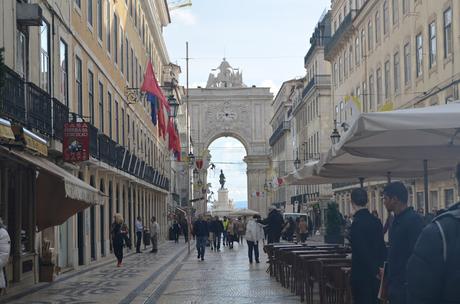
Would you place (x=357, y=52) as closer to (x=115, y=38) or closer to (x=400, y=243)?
(x=115, y=38)

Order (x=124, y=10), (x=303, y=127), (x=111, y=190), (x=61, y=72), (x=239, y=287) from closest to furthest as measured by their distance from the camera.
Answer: (x=239, y=287) < (x=61, y=72) < (x=111, y=190) < (x=124, y=10) < (x=303, y=127)

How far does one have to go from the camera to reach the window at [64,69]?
68.9 ft

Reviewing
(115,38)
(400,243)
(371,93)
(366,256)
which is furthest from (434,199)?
(400,243)

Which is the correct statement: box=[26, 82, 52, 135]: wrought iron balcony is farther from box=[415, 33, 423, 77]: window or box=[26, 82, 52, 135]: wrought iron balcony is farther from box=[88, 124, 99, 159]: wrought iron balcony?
box=[415, 33, 423, 77]: window

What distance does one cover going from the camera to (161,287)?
16.4 m

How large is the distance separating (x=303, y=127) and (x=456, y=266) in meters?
68.4

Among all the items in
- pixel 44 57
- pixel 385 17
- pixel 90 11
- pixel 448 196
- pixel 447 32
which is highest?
pixel 385 17

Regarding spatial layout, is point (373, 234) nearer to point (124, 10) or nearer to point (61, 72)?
point (61, 72)

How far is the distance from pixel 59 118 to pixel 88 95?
677 centimetres

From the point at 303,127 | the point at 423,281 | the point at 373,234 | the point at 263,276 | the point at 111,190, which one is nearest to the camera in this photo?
the point at 423,281

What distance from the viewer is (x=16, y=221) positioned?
16.3 meters

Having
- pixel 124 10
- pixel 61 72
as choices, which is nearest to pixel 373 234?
pixel 61 72

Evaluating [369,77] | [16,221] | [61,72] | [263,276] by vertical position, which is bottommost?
[263,276]

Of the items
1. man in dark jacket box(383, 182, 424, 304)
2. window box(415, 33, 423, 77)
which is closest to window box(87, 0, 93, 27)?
window box(415, 33, 423, 77)
